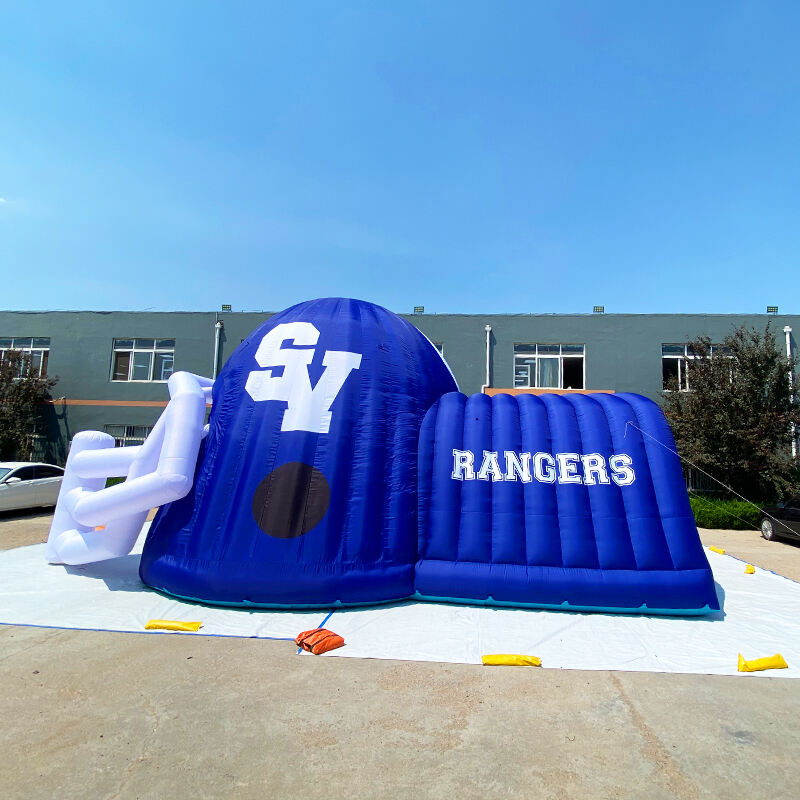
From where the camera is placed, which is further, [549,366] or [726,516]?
[549,366]

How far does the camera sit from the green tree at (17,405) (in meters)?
19.1

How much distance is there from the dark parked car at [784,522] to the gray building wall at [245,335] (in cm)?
601

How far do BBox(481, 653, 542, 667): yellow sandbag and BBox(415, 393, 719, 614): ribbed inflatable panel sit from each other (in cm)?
132

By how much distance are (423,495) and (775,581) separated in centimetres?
582

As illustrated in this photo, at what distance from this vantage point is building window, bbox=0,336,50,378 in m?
20.8

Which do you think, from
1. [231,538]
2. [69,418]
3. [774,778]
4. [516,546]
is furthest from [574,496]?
[69,418]

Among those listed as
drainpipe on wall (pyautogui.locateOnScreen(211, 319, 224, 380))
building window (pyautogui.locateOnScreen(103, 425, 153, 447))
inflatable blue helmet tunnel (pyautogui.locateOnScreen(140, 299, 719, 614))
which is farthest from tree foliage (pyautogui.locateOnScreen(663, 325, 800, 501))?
building window (pyautogui.locateOnScreen(103, 425, 153, 447))

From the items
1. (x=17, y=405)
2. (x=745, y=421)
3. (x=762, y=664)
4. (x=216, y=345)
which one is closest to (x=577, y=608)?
(x=762, y=664)

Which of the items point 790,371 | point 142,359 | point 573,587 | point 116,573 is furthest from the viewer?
point 142,359

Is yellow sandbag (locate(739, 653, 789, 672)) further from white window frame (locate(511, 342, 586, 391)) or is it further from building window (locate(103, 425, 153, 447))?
building window (locate(103, 425, 153, 447))

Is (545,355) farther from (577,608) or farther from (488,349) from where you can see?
(577,608)

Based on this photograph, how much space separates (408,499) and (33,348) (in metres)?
20.6

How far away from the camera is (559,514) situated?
655 cm

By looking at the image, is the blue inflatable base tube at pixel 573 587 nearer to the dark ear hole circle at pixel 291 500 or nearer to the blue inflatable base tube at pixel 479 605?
the blue inflatable base tube at pixel 479 605
